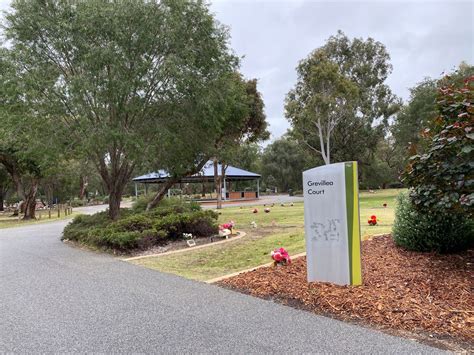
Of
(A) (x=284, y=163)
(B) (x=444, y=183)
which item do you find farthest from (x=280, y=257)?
(A) (x=284, y=163)

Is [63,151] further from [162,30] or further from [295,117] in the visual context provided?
[295,117]

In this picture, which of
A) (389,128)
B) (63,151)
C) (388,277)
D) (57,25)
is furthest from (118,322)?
(389,128)

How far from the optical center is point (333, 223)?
4.88 meters

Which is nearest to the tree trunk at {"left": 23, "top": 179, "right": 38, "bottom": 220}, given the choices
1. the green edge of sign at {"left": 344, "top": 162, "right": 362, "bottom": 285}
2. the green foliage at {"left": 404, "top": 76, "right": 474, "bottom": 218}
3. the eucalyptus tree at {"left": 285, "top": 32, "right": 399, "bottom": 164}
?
the eucalyptus tree at {"left": 285, "top": 32, "right": 399, "bottom": 164}

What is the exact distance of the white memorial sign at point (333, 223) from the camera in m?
4.75

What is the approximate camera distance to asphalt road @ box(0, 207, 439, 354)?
3.47 metres

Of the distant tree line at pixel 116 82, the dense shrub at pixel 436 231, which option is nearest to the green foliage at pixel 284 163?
the distant tree line at pixel 116 82

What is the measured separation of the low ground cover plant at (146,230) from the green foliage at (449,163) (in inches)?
235

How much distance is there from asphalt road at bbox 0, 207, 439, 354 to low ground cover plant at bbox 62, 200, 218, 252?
2.44 m

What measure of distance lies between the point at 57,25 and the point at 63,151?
11.2ft

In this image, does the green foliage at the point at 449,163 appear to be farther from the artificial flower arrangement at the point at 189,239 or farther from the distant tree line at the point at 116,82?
the artificial flower arrangement at the point at 189,239

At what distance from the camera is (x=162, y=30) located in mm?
10820

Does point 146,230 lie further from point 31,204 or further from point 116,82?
point 31,204

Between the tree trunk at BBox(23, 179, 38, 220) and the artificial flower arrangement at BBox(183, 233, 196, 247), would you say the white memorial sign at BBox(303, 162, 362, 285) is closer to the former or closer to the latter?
the artificial flower arrangement at BBox(183, 233, 196, 247)
